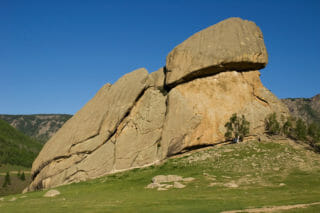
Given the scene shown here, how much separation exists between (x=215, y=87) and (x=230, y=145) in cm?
1170

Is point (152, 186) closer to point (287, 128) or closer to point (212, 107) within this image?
point (212, 107)

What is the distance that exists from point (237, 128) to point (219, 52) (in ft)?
46.3

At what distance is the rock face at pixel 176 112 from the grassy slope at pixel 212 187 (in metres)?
4.76

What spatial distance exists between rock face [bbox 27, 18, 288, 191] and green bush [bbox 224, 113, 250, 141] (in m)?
1.29

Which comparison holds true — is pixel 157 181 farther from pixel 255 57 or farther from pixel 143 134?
pixel 255 57

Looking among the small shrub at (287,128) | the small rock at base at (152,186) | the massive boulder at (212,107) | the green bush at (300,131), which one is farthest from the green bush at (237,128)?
the small rock at base at (152,186)

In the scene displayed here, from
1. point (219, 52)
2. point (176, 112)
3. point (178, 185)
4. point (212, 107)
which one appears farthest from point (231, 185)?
point (219, 52)

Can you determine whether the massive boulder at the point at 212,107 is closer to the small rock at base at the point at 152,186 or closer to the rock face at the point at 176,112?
the rock face at the point at 176,112

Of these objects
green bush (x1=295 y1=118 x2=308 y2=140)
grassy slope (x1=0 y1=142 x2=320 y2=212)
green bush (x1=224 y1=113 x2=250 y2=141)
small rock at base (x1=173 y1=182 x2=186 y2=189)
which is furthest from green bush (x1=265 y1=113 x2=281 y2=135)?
small rock at base (x1=173 y1=182 x2=186 y2=189)

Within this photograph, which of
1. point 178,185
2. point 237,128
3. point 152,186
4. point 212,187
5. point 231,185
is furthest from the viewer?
point 237,128

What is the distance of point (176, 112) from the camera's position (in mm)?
56875

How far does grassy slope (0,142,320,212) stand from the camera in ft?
89.8

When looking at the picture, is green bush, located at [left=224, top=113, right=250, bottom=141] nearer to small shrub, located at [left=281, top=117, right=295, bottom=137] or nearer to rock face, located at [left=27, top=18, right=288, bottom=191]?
rock face, located at [left=27, top=18, right=288, bottom=191]

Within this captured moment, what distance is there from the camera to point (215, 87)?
57.5 m
